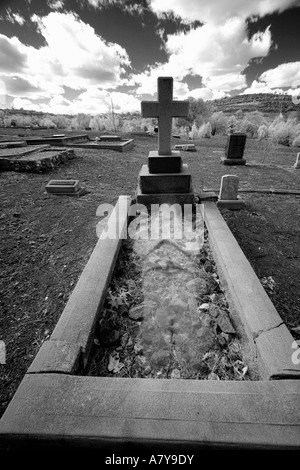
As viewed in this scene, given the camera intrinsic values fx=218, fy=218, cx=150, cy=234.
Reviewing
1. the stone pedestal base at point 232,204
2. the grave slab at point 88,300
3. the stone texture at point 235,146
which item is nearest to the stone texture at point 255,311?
the grave slab at point 88,300

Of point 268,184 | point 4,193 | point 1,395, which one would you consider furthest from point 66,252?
point 268,184

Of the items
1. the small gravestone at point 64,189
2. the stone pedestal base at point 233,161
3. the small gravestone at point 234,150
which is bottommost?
the small gravestone at point 64,189

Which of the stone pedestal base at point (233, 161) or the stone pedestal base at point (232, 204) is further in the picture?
the stone pedestal base at point (233, 161)

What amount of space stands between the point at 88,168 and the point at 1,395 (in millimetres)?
6972

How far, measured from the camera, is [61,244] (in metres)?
3.18

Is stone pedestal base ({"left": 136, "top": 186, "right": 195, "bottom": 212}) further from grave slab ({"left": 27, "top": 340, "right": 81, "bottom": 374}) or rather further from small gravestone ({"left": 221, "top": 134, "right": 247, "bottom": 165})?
small gravestone ({"left": 221, "top": 134, "right": 247, "bottom": 165})

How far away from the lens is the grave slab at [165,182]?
4086mm

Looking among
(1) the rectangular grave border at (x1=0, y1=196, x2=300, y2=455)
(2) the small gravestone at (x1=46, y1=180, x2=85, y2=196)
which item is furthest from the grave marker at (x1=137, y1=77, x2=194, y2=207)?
(1) the rectangular grave border at (x1=0, y1=196, x2=300, y2=455)

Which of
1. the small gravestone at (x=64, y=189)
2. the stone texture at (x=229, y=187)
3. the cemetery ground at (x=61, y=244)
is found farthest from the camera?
the small gravestone at (x=64, y=189)

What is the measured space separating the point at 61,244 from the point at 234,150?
7647mm

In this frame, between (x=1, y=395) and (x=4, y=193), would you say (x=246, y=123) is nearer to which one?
(x=4, y=193)

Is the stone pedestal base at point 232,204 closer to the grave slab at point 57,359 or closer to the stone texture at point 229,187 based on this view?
the stone texture at point 229,187

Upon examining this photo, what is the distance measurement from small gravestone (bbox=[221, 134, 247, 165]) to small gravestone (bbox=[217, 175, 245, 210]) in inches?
181

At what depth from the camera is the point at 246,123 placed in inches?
827
